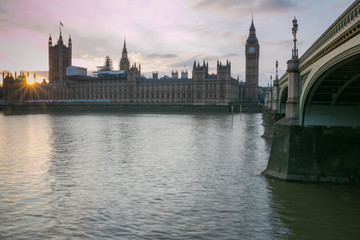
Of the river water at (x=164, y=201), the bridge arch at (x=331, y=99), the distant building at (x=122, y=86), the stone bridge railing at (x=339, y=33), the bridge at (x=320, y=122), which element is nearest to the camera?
the stone bridge railing at (x=339, y=33)

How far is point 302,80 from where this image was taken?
1819 cm

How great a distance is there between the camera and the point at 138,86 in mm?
149375

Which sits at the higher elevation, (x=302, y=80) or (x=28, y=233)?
(x=302, y=80)

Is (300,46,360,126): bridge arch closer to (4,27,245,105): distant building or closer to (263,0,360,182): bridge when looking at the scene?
(263,0,360,182): bridge

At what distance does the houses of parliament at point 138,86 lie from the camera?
445 feet

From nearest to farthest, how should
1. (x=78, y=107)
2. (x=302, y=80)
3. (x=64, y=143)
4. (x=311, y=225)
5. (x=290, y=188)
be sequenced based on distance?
(x=311, y=225) → (x=290, y=188) → (x=302, y=80) → (x=64, y=143) → (x=78, y=107)

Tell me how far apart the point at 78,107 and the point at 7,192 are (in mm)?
121550

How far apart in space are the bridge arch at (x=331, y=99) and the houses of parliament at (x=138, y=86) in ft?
358

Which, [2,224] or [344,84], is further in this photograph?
[344,84]

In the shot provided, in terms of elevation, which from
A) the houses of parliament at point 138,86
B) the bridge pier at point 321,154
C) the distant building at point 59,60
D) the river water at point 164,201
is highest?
the distant building at point 59,60

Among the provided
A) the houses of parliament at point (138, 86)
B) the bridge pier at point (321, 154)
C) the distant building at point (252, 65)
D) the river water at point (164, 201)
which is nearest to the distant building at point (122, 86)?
the houses of parliament at point (138, 86)

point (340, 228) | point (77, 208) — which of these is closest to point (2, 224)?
point (77, 208)

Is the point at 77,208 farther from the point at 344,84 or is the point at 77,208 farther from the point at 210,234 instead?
the point at 344,84

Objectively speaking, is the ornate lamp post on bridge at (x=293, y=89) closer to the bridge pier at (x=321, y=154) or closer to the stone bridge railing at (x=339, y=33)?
the bridge pier at (x=321, y=154)
